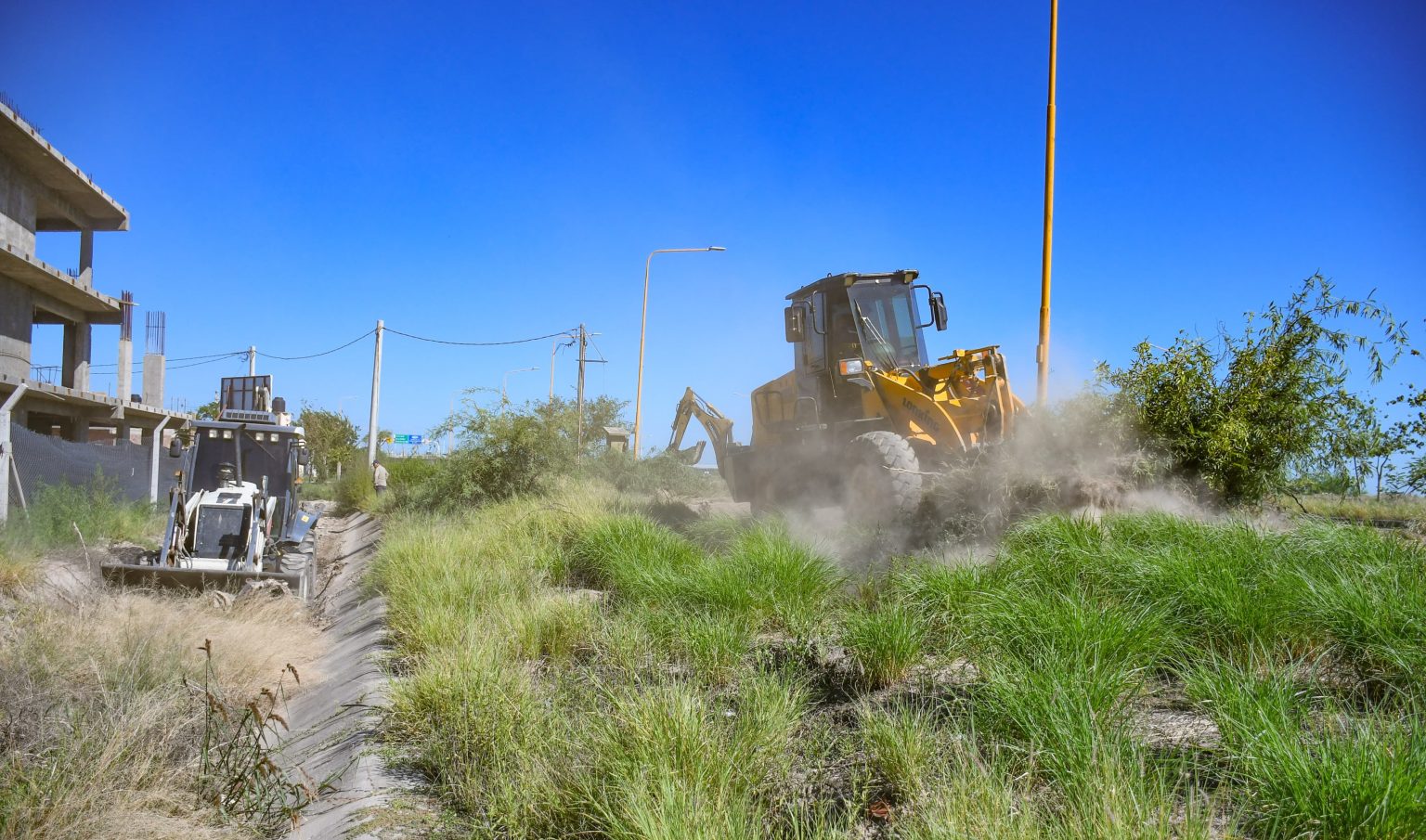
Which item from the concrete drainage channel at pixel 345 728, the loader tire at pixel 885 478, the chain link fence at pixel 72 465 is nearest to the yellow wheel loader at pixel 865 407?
the loader tire at pixel 885 478

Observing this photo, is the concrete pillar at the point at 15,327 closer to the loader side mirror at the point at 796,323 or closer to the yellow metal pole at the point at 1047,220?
the loader side mirror at the point at 796,323

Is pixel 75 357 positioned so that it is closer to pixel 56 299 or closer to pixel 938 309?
pixel 56 299

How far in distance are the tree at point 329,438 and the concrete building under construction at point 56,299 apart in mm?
14870

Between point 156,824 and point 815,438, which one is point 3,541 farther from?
point 815,438

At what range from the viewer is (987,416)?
1078 centimetres

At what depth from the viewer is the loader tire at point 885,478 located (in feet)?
33.1

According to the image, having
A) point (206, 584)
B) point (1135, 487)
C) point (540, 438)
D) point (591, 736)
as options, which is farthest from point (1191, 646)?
point (540, 438)

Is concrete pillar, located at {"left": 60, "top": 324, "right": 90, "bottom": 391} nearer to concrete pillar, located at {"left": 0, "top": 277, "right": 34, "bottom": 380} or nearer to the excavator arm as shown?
concrete pillar, located at {"left": 0, "top": 277, "right": 34, "bottom": 380}

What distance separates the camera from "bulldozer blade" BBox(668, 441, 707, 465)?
19.4m

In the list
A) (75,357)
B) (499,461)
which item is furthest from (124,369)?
(499,461)

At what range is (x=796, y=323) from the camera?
1251 centimetres

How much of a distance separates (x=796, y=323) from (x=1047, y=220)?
349cm

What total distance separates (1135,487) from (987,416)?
6.17ft

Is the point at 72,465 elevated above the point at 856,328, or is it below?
below
